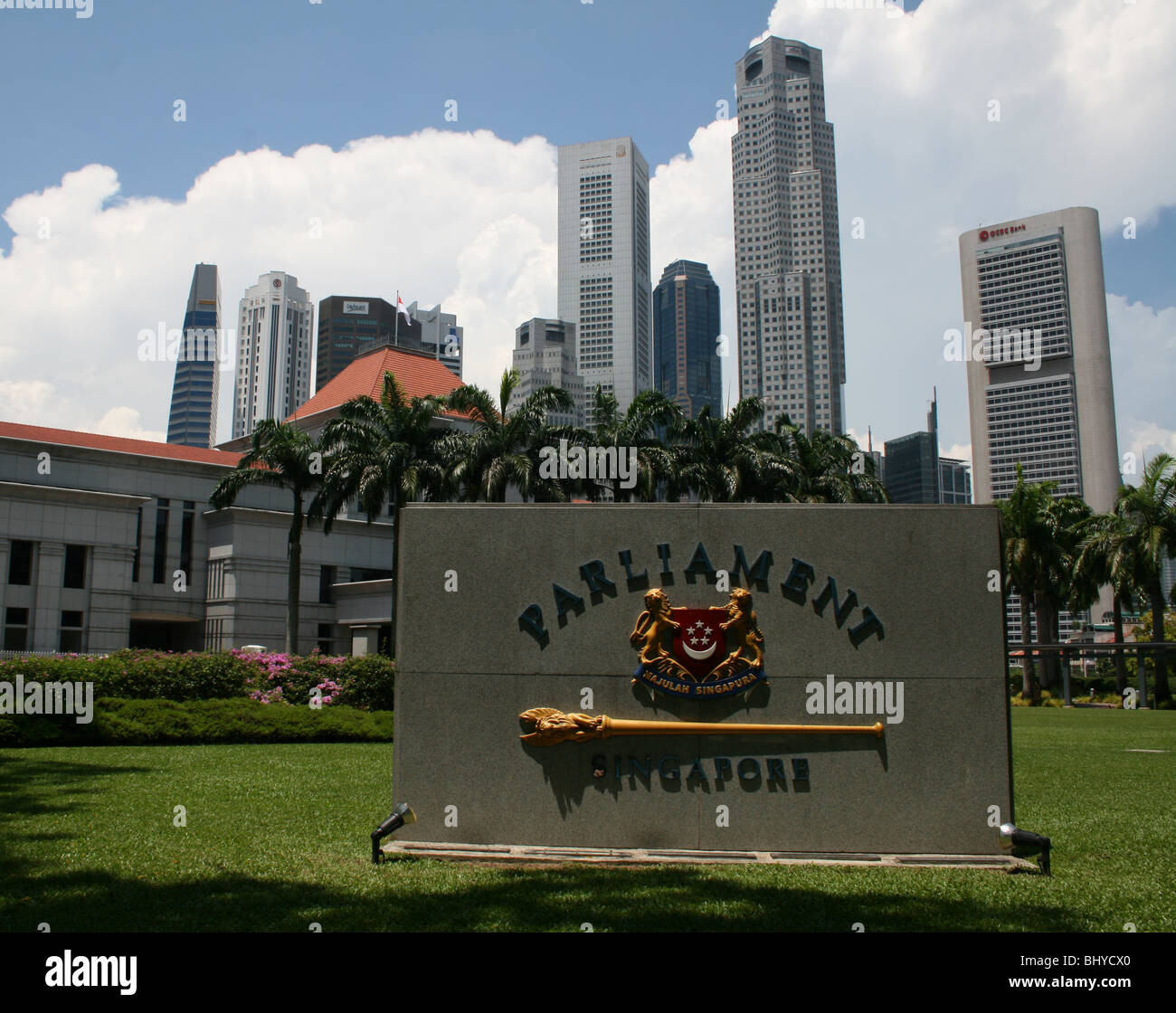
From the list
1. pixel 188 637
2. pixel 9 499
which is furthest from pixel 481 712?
pixel 188 637

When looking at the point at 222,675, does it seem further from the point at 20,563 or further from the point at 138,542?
the point at 138,542

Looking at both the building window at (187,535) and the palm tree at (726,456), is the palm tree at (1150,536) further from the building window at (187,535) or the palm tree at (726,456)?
the building window at (187,535)

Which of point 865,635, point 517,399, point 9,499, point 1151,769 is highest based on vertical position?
point 517,399

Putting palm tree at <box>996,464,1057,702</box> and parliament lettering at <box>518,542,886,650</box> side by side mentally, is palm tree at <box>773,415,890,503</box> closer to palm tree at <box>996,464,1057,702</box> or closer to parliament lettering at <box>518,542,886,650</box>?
palm tree at <box>996,464,1057,702</box>

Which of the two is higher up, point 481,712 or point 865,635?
point 865,635

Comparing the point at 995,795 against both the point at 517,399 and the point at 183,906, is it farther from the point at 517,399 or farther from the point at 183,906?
the point at 517,399

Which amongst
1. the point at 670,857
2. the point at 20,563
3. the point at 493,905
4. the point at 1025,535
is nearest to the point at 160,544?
the point at 20,563

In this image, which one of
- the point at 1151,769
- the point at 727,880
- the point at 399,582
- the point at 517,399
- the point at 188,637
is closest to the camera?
the point at 727,880

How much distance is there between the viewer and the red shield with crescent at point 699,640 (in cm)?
973

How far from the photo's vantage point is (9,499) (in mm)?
41438

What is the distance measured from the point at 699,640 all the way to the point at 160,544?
44786 millimetres
